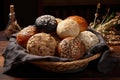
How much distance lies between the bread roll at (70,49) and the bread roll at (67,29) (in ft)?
0.17

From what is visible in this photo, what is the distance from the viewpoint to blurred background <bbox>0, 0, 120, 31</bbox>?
2756 mm

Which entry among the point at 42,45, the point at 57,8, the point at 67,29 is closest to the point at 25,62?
the point at 42,45

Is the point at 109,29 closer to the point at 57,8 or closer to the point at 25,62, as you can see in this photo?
the point at 25,62

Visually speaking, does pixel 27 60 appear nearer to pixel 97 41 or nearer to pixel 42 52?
pixel 42 52

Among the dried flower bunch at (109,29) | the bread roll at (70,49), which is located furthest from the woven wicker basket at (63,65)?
the dried flower bunch at (109,29)

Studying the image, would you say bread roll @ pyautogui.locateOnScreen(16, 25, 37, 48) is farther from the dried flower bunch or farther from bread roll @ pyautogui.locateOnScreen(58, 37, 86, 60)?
the dried flower bunch

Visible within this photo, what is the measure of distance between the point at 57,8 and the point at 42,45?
1.80 m

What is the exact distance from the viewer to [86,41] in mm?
1187

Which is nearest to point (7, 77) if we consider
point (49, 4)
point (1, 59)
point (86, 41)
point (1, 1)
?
point (1, 59)

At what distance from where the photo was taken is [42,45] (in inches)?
42.6

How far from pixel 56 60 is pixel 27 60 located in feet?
0.34

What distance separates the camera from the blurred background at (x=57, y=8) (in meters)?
2.76

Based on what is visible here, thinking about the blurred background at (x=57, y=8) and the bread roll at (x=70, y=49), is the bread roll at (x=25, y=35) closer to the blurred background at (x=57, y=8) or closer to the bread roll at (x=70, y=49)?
the bread roll at (x=70, y=49)

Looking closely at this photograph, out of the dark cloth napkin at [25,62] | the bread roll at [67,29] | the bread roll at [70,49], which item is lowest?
the dark cloth napkin at [25,62]
